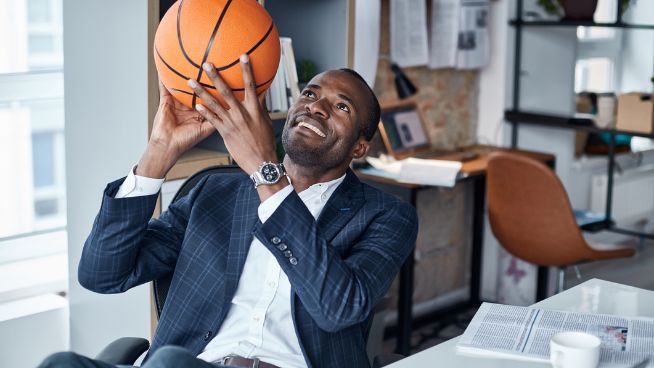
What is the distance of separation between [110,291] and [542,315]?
3.08 feet

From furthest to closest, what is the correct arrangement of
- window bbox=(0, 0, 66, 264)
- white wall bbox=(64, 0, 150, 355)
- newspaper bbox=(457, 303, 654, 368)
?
window bbox=(0, 0, 66, 264) → white wall bbox=(64, 0, 150, 355) → newspaper bbox=(457, 303, 654, 368)

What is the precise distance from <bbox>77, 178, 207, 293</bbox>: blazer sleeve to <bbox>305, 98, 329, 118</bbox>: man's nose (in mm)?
347

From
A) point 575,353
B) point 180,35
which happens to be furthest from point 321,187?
point 575,353

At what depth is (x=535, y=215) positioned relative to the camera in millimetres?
3840

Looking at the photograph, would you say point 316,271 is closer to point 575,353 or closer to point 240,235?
point 240,235

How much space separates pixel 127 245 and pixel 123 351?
8.9 inches

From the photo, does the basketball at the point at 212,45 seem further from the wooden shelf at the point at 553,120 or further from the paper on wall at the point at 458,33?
the wooden shelf at the point at 553,120

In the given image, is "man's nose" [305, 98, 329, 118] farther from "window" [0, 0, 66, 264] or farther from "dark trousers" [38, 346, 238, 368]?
"window" [0, 0, 66, 264]

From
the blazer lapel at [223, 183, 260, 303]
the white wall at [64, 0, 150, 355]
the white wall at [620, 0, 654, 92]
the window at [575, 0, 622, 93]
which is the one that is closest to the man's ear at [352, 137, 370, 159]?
the blazer lapel at [223, 183, 260, 303]

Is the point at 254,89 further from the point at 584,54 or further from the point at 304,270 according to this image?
the point at 584,54

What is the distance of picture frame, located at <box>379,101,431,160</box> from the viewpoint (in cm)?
412

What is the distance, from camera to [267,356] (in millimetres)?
1969

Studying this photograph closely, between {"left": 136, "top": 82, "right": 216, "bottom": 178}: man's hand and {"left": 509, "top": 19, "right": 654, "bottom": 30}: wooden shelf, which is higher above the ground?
{"left": 509, "top": 19, "right": 654, "bottom": 30}: wooden shelf

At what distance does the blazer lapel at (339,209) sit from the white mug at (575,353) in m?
0.62
